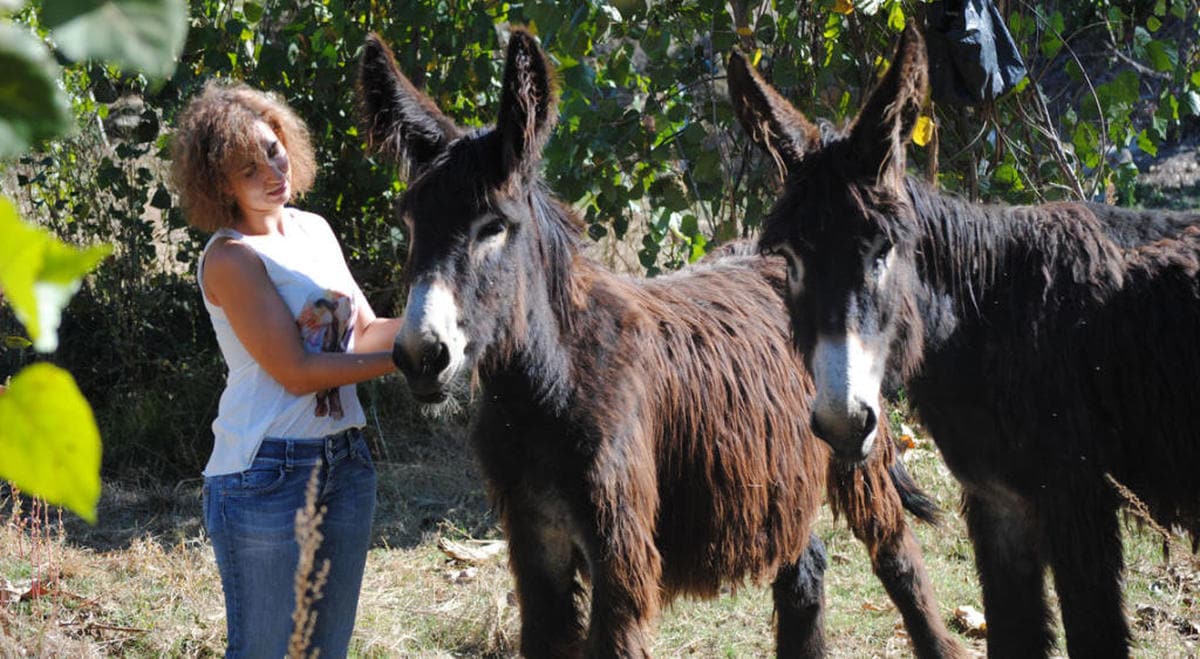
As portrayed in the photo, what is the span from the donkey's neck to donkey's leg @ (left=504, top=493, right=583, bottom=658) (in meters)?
1.24

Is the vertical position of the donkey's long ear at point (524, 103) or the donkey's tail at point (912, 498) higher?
the donkey's long ear at point (524, 103)

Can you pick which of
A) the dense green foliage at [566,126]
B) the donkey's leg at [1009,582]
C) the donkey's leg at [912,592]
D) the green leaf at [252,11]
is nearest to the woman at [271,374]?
the dense green foliage at [566,126]

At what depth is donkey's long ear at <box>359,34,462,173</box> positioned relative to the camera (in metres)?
3.10

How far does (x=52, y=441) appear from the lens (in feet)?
1.72

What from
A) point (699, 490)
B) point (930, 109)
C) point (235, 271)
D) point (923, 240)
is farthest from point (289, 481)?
point (930, 109)

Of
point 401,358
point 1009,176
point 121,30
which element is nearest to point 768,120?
point 401,358

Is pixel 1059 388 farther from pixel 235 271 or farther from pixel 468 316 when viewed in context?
pixel 235 271

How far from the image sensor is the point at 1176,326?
283 centimetres

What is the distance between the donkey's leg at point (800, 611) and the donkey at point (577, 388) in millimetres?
189

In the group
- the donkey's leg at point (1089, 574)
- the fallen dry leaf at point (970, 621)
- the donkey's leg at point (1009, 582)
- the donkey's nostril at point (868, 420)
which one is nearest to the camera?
the donkey's nostril at point (868, 420)

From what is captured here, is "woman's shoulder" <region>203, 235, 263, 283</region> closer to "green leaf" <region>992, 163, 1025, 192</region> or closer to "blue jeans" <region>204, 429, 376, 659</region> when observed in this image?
"blue jeans" <region>204, 429, 376, 659</region>

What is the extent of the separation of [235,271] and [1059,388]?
2090mm

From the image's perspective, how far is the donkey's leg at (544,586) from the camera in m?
3.19

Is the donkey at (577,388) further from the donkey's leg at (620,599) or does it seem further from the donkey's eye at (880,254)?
the donkey's eye at (880,254)
